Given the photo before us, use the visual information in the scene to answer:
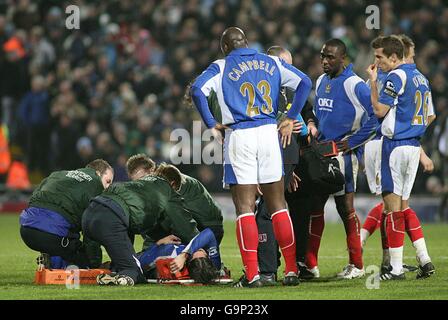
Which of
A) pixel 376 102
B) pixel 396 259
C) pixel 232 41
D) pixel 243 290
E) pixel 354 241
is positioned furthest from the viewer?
pixel 354 241

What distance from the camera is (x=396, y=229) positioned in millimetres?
9281

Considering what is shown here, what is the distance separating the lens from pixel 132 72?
20109mm

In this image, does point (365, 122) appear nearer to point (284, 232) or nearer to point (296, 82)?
→ point (296, 82)

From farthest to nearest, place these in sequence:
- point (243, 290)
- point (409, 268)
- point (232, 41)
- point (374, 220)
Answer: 1. point (374, 220)
2. point (409, 268)
3. point (232, 41)
4. point (243, 290)

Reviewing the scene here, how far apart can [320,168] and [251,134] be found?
1.19 meters

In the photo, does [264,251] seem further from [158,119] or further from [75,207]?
[158,119]

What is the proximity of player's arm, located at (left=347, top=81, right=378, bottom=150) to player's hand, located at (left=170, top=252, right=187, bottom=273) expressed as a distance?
196cm

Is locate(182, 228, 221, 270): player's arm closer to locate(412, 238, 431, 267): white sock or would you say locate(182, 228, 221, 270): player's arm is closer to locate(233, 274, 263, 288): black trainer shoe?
locate(233, 274, 263, 288): black trainer shoe

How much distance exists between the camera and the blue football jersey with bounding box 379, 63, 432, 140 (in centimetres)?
926

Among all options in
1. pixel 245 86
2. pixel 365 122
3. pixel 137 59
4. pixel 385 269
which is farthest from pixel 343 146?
pixel 137 59

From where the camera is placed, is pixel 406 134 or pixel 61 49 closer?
pixel 406 134

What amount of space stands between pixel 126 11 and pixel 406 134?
42.3 ft
